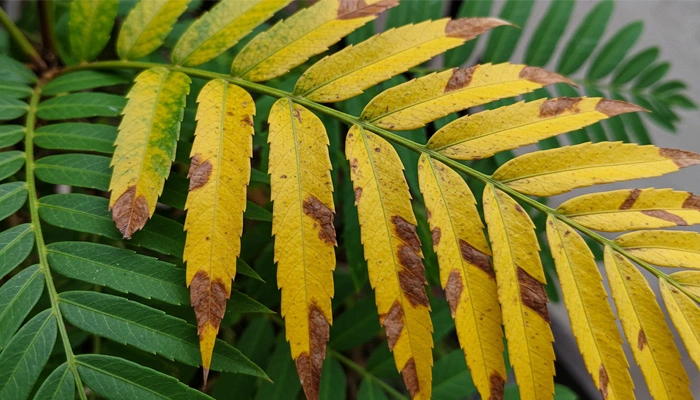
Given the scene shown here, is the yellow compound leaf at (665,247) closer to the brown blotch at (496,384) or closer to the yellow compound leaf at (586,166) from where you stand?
the yellow compound leaf at (586,166)

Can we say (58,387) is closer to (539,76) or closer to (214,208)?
(214,208)

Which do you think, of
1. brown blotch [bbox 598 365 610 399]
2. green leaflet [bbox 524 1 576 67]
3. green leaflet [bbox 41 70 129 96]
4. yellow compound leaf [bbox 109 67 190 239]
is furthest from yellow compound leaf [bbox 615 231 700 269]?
green leaflet [bbox 41 70 129 96]

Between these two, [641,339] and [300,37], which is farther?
[300,37]

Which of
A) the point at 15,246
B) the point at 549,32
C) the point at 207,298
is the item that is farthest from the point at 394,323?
the point at 549,32

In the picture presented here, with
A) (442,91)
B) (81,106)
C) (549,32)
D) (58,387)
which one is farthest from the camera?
(549,32)

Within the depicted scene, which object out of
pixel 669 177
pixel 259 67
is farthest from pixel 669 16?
pixel 259 67

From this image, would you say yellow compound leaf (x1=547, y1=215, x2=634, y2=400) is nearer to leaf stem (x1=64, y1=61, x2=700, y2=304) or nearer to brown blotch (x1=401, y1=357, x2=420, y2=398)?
leaf stem (x1=64, y1=61, x2=700, y2=304)
